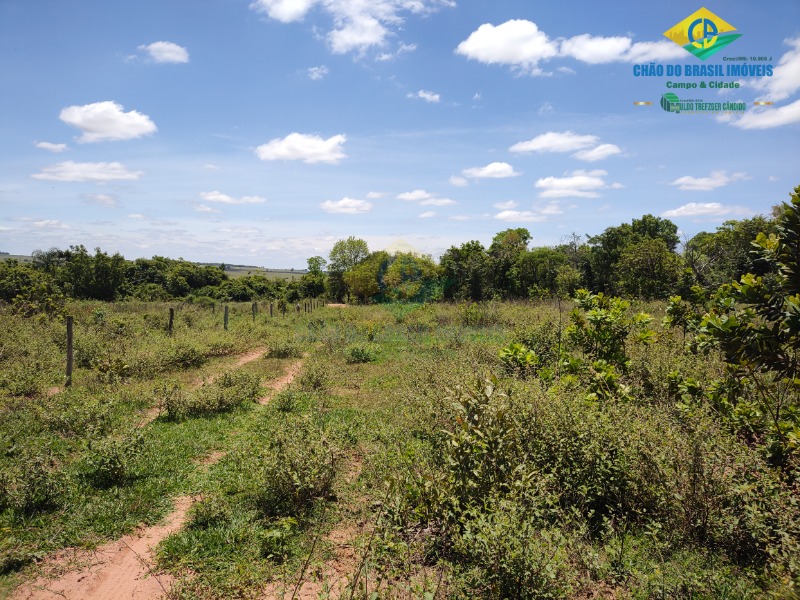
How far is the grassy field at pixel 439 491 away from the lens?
3.36 m

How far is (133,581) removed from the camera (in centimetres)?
390

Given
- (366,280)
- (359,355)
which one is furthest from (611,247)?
(359,355)

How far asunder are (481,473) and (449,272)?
33536 millimetres

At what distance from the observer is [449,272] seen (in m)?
37.3

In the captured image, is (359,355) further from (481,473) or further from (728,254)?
(728,254)

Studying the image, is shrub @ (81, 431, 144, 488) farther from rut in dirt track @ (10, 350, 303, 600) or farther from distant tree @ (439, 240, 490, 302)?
distant tree @ (439, 240, 490, 302)

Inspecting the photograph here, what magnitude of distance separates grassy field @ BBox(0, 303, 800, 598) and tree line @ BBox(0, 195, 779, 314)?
14.0 meters

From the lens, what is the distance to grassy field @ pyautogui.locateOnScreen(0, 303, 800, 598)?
3363 millimetres

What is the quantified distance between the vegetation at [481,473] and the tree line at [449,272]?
13742 mm

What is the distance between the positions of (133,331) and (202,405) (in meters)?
9.09

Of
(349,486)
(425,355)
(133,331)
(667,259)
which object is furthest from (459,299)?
(349,486)

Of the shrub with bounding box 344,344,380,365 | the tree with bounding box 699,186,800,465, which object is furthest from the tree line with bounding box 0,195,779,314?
the tree with bounding box 699,186,800,465

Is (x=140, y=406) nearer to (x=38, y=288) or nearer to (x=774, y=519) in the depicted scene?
(x=774, y=519)

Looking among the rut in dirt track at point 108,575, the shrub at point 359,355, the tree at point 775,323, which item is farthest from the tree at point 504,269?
the rut in dirt track at point 108,575
